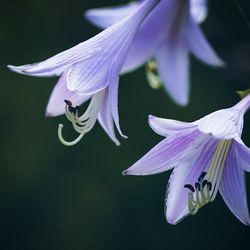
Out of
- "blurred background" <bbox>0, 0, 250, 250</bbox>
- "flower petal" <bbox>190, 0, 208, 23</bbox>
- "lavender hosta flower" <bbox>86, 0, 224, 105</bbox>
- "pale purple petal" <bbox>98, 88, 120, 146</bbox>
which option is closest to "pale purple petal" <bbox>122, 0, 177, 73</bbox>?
"lavender hosta flower" <bbox>86, 0, 224, 105</bbox>

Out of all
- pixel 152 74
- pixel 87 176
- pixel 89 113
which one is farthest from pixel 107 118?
pixel 87 176

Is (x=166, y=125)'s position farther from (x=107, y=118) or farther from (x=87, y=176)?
(x=87, y=176)

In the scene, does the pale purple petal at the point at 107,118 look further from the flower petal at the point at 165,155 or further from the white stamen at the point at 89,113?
the flower petal at the point at 165,155

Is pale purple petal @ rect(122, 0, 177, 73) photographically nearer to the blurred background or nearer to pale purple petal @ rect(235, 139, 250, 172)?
pale purple petal @ rect(235, 139, 250, 172)

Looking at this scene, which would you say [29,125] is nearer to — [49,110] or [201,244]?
[201,244]

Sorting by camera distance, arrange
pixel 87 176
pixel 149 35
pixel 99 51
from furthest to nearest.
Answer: pixel 87 176 < pixel 149 35 < pixel 99 51

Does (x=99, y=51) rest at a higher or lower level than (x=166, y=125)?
higher
